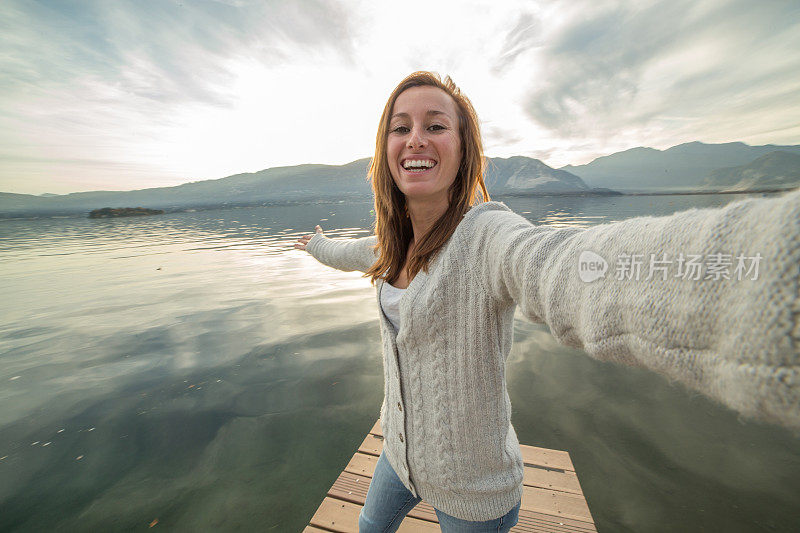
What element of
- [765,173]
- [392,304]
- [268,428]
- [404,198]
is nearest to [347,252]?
[404,198]

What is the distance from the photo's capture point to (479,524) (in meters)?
1.46

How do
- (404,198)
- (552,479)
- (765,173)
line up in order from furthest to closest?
(765,173), (552,479), (404,198)

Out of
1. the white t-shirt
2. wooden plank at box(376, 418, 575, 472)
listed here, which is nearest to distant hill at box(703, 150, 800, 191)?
wooden plank at box(376, 418, 575, 472)

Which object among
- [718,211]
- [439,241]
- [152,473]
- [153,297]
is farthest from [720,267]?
[153,297]

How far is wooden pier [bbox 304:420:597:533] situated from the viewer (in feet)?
8.61

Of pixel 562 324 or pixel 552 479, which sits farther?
pixel 552 479

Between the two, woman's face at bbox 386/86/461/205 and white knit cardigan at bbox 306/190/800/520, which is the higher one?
woman's face at bbox 386/86/461/205

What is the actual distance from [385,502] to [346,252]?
5.83ft

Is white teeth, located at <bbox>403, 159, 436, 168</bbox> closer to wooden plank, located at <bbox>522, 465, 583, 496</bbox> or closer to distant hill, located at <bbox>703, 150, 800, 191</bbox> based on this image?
wooden plank, located at <bbox>522, 465, 583, 496</bbox>

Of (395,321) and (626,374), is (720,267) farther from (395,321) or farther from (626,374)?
(626,374)

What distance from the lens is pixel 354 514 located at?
272 cm

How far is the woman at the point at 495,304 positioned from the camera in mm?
500

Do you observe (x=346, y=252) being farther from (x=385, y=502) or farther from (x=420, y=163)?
(x=385, y=502)

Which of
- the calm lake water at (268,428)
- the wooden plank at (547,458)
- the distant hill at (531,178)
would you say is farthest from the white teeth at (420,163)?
the distant hill at (531,178)
